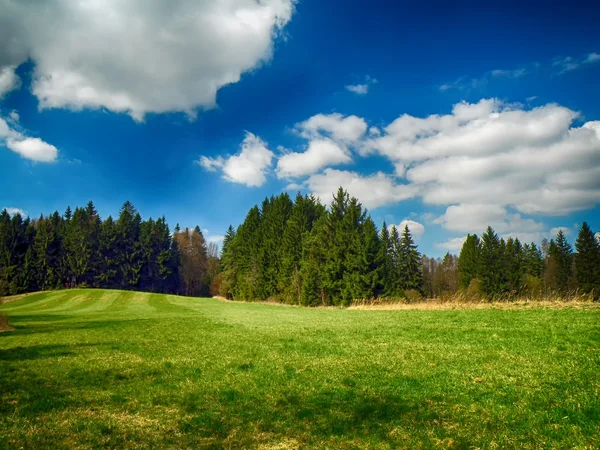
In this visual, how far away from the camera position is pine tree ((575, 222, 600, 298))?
82.0 meters

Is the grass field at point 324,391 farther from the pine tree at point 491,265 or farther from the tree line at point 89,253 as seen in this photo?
the tree line at point 89,253

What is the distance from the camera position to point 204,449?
6520mm

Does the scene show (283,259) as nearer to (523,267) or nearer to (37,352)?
(37,352)

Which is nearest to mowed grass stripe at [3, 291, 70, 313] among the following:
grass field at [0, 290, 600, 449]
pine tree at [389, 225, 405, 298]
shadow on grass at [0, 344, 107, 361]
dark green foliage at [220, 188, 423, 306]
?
dark green foliage at [220, 188, 423, 306]

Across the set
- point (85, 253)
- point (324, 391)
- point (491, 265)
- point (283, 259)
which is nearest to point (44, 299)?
point (85, 253)

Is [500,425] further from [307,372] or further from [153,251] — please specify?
[153,251]

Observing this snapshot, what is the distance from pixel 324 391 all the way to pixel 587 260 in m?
102

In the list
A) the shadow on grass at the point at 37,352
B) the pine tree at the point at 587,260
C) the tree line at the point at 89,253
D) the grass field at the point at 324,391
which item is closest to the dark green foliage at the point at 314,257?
the tree line at the point at 89,253

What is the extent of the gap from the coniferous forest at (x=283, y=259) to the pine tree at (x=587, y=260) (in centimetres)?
24

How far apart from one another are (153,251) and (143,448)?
115580 mm

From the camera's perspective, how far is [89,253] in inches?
3989

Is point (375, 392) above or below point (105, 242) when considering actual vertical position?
below

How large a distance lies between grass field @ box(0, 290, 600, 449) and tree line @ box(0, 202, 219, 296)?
96860 mm

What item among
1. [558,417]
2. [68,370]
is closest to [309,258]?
[68,370]
